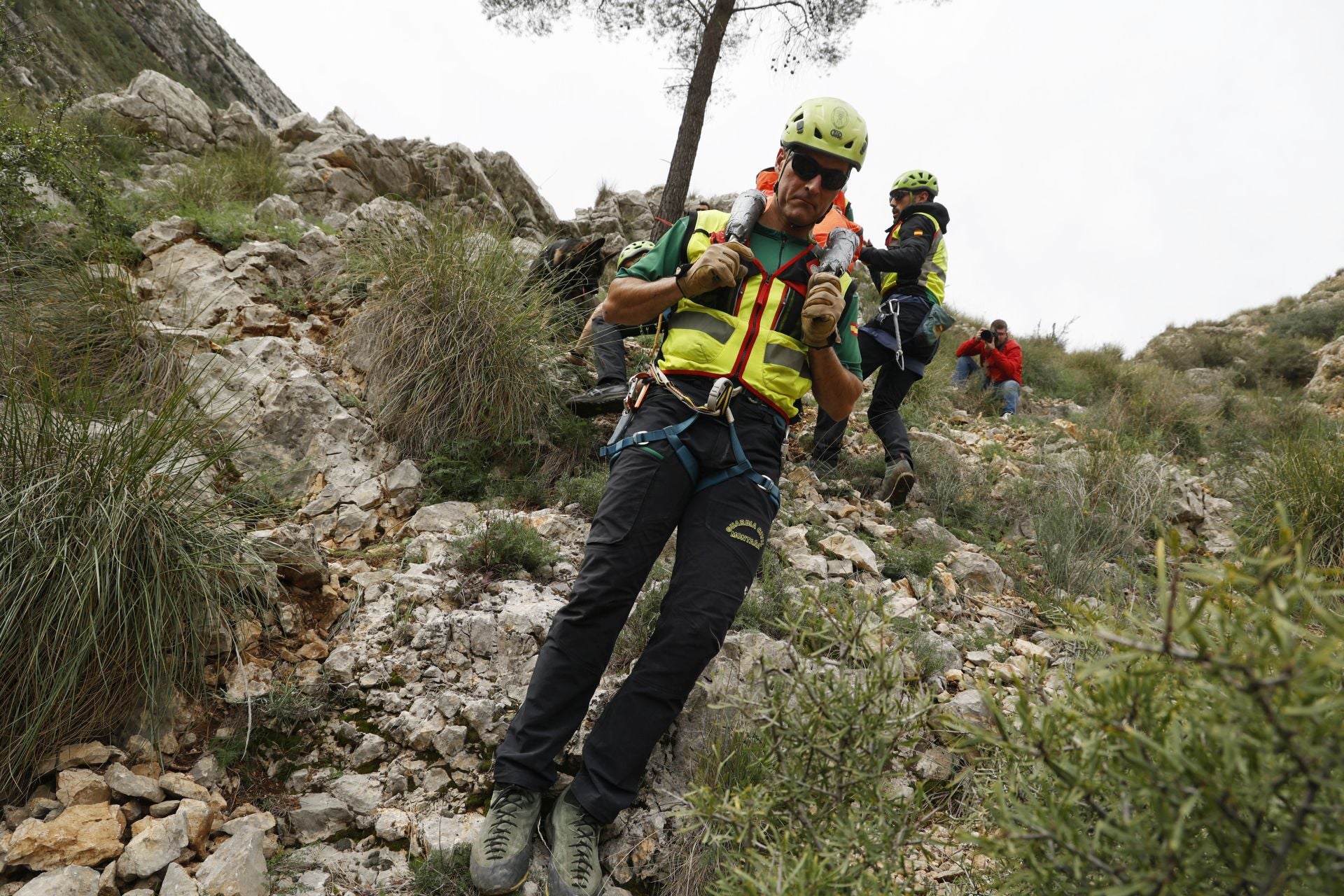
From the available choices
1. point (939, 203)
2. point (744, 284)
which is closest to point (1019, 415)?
point (939, 203)

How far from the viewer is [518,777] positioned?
2.16 meters

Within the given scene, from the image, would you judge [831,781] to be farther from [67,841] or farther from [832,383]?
[67,841]

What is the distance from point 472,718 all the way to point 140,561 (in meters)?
1.30

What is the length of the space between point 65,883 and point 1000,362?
→ 30.4 feet

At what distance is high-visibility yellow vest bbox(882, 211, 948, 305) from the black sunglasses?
2766 mm

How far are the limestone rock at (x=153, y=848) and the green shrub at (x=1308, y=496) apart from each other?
551 centimetres

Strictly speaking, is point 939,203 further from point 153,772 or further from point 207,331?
point 153,772

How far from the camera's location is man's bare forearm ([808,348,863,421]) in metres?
2.76

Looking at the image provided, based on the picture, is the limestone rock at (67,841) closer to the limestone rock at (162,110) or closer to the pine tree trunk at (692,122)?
the pine tree trunk at (692,122)

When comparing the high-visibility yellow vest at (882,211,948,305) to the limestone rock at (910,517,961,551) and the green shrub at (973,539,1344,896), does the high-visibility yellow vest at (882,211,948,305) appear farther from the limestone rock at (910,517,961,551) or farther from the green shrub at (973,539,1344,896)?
the green shrub at (973,539,1344,896)

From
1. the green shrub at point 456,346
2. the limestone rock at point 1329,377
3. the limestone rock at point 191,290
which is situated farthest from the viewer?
the limestone rock at point 1329,377

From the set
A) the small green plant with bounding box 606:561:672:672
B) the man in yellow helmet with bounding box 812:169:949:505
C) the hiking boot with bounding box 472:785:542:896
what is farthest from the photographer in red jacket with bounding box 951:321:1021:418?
the hiking boot with bounding box 472:785:542:896

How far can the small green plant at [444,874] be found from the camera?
6.66 ft

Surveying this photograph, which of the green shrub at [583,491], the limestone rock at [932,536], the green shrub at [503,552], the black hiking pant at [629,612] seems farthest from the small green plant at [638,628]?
the limestone rock at [932,536]
